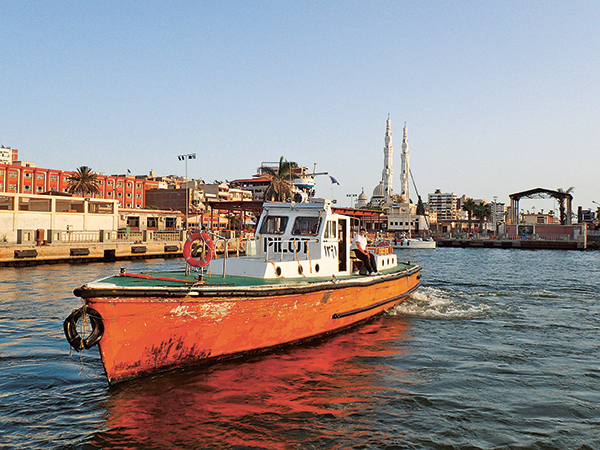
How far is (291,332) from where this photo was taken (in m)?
10.1

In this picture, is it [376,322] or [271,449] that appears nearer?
[271,449]

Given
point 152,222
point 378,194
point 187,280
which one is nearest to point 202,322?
point 187,280

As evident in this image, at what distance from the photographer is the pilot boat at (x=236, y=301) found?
749cm

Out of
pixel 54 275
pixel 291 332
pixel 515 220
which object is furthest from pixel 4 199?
pixel 515 220

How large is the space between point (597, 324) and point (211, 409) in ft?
40.4

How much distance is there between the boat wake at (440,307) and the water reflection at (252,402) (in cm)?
555

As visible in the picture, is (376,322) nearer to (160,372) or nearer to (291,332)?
(291,332)

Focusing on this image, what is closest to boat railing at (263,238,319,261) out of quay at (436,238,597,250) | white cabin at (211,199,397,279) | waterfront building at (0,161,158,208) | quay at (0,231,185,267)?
white cabin at (211,199,397,279)

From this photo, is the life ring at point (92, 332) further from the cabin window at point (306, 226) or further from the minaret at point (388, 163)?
the minaret at point (388, 163)

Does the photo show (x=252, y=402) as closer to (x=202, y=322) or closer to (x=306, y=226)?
(x=202, y=322)

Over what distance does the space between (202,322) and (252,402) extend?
1685 millimetres

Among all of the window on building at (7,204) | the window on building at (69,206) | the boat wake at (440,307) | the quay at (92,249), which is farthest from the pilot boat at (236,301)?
the window on building at (69,206)

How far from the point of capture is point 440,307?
1667 centimetres

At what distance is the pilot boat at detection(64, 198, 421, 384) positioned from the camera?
749cm
